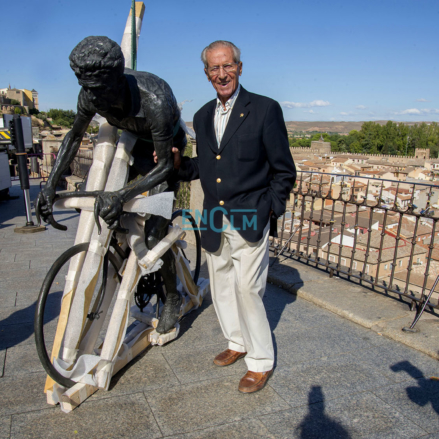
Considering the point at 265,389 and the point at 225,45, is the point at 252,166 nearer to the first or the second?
the point at 225,45

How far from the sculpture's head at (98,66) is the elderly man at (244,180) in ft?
1.99

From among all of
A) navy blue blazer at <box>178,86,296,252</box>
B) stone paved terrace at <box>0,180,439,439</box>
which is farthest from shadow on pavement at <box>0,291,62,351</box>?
navy blue blazer at <box>178,86,296,252</box>

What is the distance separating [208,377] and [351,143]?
494ft

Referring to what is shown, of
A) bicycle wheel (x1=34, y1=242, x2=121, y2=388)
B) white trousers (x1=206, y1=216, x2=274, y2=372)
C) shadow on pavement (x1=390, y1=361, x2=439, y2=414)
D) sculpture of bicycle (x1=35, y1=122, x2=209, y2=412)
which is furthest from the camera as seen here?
white trousers (x1=206, y1=216, x2=274, y2=372)

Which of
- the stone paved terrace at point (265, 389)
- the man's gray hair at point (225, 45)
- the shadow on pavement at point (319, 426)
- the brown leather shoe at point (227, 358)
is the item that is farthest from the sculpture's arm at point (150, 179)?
the shadow on pavement at point (319, 426)

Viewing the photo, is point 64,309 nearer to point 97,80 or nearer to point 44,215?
point 44,215

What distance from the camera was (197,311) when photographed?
3.72 meters

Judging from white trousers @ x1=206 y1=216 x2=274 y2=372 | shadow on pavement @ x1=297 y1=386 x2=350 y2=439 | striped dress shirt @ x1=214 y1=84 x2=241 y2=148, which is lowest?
shadow on pavement @ x1=297 y1=386 x2=350 y2=439

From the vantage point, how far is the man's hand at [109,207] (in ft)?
7.26

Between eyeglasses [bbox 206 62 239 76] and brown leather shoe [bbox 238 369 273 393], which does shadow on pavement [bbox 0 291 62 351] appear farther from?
eyeglasses [bbox 206 62 239 76]

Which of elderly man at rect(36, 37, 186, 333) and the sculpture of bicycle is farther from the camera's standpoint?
the sculpture of bicycle

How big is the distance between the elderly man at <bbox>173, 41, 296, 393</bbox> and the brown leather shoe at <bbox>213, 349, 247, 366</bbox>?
0.74 feet

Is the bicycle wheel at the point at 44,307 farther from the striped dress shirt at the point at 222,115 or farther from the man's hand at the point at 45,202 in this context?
the striped dress shirt at the point at 222,115

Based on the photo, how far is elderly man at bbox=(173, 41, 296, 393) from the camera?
2.45 meters
